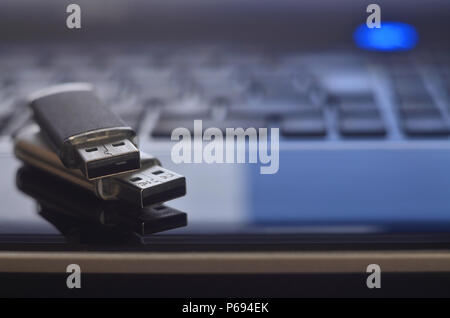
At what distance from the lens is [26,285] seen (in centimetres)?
32

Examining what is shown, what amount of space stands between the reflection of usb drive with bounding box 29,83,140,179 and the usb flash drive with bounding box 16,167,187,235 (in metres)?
0.02

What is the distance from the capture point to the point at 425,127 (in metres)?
0.46

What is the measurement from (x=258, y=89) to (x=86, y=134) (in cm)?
25

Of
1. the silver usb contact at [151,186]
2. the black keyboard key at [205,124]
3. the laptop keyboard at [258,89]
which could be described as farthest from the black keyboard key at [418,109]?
the silver usb contact at [151,186]

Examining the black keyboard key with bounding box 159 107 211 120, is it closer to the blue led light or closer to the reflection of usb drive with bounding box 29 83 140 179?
the reflection of usb drive with bounding box 29 83 140 179

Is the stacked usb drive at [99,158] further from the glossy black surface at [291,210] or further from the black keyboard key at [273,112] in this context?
the black keyboard key at [273,112]

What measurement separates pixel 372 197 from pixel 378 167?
1.7 inches

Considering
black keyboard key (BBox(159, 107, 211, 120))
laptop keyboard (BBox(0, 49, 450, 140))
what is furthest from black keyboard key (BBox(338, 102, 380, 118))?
black keyboard key (BBox(159, 107, 211, 120))

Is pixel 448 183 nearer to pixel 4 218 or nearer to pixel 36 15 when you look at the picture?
pixel 4 218

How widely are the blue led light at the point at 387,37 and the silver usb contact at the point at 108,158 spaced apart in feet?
1.34

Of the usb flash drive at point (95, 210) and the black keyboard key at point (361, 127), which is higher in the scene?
the black keyboard key at point (361, 127)

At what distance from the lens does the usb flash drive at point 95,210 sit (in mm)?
337

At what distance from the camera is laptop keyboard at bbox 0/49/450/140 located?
48 cm
